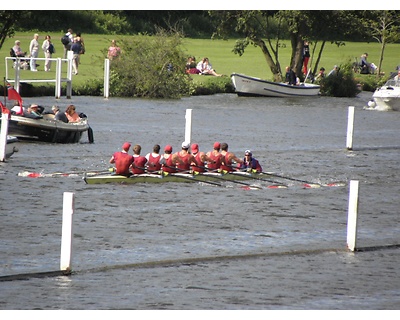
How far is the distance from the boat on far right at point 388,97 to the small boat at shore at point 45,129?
23.3 m

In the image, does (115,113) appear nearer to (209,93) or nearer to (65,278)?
(209,93)

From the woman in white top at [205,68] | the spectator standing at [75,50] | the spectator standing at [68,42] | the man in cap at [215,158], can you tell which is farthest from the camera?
the woman in white top at [205,68]

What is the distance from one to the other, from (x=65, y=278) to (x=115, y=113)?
30.1 meters

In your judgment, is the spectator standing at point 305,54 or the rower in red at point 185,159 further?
the spectator standing at point 305,54

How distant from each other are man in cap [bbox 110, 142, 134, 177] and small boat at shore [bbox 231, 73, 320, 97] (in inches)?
1201

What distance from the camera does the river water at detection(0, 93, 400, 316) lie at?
59.5ft

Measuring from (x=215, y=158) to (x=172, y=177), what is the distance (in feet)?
4.84

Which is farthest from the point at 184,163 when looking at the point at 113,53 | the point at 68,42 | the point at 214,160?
the point at 113,53

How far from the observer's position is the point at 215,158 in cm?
3089

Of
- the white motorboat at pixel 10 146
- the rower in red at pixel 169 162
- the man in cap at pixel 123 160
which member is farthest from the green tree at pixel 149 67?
the man in cap at pixel 123 160

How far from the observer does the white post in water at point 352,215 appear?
2059 cm

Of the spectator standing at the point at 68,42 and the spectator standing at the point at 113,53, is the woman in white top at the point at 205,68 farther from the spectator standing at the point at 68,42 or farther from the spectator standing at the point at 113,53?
the spectator standing at the point at 68,42

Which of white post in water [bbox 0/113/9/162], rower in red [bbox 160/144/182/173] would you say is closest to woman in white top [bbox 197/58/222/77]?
white post in water [bbox 0/113/9/162]

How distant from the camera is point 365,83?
6938 cm
